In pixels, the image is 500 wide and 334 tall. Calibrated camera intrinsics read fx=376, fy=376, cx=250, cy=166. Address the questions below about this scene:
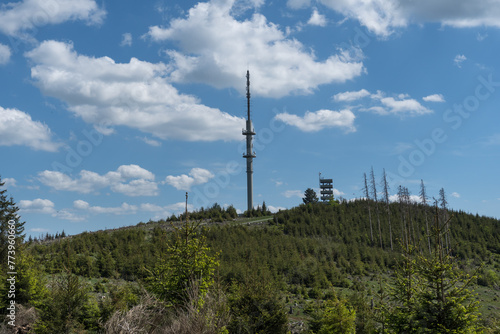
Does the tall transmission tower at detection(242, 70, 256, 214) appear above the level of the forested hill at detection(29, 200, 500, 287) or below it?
above

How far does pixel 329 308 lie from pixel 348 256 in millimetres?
32690

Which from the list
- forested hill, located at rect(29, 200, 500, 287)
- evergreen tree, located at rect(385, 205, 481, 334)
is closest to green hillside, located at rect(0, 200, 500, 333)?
forested hill, located at rect(29, 200, 500, 287)

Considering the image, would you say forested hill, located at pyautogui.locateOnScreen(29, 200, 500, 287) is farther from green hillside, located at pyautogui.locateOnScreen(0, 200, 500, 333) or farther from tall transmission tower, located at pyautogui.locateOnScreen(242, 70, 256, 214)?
tall transmission tower, located at pyautogui.locateOnScreen(242, 70, 256, 214)

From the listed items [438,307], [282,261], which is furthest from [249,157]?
[438,307]

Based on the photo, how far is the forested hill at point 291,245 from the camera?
32.7 m

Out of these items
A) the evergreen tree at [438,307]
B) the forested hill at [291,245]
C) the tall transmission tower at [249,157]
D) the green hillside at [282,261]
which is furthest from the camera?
the tall transmission tower at [249,157]

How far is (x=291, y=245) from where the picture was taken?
43.0 m

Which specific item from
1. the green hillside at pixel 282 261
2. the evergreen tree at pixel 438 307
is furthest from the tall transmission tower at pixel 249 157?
the evergreen tree at pixel 438 307

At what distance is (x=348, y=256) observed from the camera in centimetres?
4575

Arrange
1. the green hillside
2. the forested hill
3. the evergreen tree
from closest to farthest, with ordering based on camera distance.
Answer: the evergreen tree < the green hillside < the forested hill

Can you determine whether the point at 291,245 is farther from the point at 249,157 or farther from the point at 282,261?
the point at 249,157

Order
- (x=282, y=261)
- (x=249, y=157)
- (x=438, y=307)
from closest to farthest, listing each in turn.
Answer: (x=438, y=307) → (x=282, y=261) → (x=249, y=157)

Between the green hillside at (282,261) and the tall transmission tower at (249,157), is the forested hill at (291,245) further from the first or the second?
the tall transmission tower at (249,157)

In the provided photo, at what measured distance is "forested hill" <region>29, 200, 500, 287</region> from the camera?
32.7 meters
